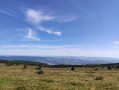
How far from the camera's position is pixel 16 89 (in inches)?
543

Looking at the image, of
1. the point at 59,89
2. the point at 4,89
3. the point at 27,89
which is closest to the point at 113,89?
the point at 59,89

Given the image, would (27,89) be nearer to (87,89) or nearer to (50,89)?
(50,89)

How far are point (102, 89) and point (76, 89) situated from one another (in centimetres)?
383

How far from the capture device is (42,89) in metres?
13.9

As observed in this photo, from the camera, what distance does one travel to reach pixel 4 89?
44.0 feet

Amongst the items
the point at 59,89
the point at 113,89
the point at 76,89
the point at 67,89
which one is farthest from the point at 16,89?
the point at 113,89

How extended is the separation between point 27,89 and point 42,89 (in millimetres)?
1988

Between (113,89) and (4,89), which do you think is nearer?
(4,89)

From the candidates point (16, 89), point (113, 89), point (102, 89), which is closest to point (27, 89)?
point (16, 89)

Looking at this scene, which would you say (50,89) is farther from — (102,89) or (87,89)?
(102,89)

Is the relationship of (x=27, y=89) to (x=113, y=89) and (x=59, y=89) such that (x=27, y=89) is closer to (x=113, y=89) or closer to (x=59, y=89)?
(x=59, y=89)

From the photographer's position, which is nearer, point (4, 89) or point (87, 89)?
point (4, 89)

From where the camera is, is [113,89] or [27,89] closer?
[27,89]

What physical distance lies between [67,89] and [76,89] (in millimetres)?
1245
